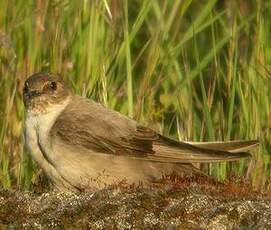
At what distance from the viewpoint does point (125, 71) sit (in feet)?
30.2

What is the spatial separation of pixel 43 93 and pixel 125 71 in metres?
1.12

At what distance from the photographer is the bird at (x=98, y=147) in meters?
7.55

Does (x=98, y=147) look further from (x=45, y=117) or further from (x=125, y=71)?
(x=125, y=71)

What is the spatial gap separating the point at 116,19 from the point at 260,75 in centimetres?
155

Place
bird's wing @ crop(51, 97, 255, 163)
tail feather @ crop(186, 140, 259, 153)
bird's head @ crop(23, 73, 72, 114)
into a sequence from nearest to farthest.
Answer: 1. tail feather @ crop(186, 140, 259, 153)
2. bird's wing @ crop(51, 97, 255, 163)
3. bird's head @ crop(23, 73, 72, 114)

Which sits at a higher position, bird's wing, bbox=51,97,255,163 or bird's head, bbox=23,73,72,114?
bird's head, bbox=23,73,72,114

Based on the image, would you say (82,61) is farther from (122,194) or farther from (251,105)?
(122,194)

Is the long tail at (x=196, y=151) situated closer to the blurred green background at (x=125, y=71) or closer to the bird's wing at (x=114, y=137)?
the bird's wing at (x=114, y=137)

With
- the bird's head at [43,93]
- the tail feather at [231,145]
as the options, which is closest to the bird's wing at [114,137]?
the tail feather at [231,145]

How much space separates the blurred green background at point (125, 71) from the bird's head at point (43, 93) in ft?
1.14

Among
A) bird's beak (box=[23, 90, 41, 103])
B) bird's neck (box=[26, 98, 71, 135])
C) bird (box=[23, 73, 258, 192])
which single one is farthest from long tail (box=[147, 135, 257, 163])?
bird's beak (box=[23, 90, 41, 103])

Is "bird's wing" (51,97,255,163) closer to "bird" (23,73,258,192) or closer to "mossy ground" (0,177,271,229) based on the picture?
"bird" (23,73,258,192)

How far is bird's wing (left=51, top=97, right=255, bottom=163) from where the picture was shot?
7777mm

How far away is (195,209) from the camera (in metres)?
5.93
